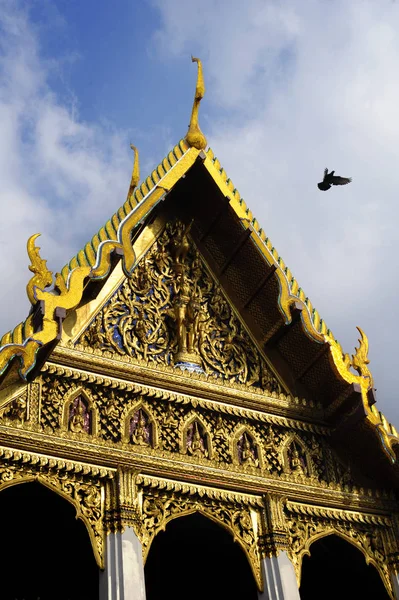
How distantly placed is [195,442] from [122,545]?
1538mm

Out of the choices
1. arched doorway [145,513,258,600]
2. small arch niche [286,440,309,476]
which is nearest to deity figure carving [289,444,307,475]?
small arch niche [286,440,309,476]

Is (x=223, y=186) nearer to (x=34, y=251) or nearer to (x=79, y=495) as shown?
(x=34, y=251)

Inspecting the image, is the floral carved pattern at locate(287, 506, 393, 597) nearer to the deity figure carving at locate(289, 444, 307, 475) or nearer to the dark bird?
the deity figure carving at locate(289, 444, 307, 475)

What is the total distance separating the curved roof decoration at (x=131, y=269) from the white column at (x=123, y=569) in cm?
169

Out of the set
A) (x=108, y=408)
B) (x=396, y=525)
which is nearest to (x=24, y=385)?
(x=108, y=408)

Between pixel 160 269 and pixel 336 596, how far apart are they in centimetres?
440

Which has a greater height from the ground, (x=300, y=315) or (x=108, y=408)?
(x=300, y=315)

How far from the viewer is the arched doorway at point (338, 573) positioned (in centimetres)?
1075

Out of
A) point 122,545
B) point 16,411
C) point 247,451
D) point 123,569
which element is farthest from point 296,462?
point 16,411

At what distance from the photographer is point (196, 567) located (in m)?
11.9

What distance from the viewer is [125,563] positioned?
862 cm

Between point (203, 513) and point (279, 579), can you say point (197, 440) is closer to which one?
point (203, 513)

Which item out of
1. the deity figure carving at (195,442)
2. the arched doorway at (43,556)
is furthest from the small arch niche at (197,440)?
the arched doorway at (43,556)

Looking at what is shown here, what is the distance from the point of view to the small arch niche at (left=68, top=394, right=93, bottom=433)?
922cm
